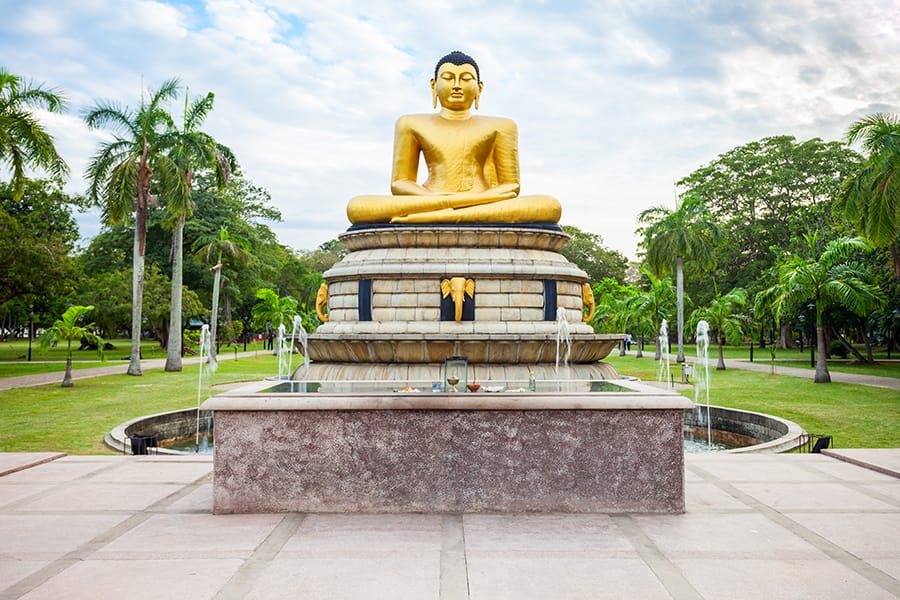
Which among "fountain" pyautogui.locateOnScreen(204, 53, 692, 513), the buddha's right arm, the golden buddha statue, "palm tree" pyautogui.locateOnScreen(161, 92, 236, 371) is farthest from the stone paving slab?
"palm tree" pyautogui.locateOnScreen(161, 92, 236, 371)

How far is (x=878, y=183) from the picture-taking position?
17.2 m

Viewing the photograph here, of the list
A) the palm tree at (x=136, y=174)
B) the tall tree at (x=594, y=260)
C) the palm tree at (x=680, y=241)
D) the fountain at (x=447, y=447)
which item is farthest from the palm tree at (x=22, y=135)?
the tall tree at (x=594, y=260)

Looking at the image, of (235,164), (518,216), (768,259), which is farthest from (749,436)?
(768,259)

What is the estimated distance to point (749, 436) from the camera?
12539 mm

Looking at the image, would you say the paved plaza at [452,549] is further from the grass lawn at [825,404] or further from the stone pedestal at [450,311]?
the grass lawn at [825,404]

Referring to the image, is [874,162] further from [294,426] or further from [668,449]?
[294,426]

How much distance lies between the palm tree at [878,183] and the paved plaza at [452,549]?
12272mm

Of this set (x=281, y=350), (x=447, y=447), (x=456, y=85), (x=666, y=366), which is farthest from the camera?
(x=666, y=366)

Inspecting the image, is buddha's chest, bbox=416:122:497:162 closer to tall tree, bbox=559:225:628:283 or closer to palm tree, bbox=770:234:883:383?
palm tree, bbox=770:234:883:383

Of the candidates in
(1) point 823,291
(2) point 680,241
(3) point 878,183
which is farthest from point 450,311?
(2) point 680,241

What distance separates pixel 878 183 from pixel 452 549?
16630mm

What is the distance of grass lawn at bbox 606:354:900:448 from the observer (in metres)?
11.6

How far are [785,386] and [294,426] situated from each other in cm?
1767

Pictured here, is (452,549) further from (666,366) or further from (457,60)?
(666,366)
